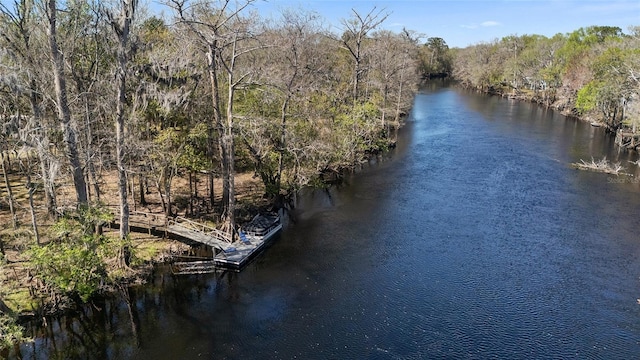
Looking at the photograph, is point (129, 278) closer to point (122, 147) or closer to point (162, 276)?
point (162, 276)

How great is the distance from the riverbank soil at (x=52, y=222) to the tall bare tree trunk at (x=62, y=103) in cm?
345

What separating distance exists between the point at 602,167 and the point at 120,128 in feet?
142

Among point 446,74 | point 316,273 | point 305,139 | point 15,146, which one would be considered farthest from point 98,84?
point 446,74

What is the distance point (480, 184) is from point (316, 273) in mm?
21535

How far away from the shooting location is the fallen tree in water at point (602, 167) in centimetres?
4373

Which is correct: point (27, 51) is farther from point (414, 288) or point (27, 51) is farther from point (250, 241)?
point (414, 288)

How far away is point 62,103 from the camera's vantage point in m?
21.3

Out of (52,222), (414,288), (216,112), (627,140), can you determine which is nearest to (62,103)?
(216,112)

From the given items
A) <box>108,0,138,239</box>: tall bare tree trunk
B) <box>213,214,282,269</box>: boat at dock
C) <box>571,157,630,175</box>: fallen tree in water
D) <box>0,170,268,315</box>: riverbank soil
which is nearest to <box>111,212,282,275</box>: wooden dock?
<box>213,214,282,269</box>: boat at dock

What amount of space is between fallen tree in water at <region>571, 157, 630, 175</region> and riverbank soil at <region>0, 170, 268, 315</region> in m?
32.1

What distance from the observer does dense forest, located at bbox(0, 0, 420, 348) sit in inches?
810

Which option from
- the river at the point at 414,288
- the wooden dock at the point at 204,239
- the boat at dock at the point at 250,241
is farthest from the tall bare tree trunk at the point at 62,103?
the boat at dock at the point at 250,241

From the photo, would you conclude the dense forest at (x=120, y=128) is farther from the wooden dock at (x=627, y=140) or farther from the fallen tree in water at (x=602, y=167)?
the wooden dock at (x=627, y=140)

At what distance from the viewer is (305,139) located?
112 feet
